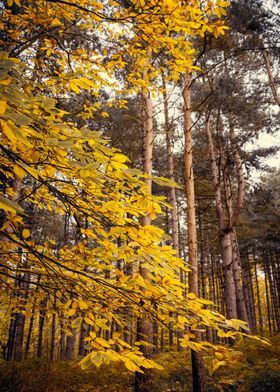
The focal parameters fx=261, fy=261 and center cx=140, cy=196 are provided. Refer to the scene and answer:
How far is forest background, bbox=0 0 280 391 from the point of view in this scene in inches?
59.1

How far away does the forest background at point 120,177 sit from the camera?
150cm

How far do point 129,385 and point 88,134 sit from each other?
21.4 feet

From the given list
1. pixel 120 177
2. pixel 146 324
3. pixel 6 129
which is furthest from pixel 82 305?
pixel 146 324

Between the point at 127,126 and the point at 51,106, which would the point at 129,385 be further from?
the point at 127,126

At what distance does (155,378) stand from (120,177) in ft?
18.3

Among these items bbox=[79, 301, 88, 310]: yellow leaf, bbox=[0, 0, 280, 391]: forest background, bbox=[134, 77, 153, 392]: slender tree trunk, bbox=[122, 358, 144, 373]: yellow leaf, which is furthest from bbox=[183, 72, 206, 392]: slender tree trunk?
bbox=[122, 358, 144, 373]: yellow leaf

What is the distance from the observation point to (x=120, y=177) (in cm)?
151

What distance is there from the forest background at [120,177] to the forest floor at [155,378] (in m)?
0.07

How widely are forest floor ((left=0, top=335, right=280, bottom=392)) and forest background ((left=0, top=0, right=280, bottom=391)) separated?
0.07 metres

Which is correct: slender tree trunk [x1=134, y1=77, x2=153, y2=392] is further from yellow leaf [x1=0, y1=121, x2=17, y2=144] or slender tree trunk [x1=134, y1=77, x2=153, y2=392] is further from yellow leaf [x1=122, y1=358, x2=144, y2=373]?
yellow leaf [x1=0, y1=121, x2=17, y2=144]

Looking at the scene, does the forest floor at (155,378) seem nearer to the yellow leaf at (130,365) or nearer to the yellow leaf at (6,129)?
the yellow leaf at (130,365)

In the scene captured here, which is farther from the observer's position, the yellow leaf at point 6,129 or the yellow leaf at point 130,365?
the yellow leaf at point 130,365

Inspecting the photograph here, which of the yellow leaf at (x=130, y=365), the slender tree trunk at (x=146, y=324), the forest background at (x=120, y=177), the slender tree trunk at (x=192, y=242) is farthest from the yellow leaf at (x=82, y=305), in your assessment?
the slender tree trunk at (x=192, y=242)

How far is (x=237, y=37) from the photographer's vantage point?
318 inches
